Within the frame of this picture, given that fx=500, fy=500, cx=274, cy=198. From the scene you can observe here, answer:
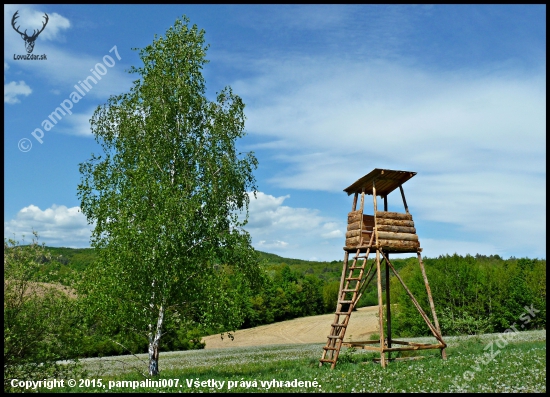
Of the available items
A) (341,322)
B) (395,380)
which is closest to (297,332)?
(341,322)

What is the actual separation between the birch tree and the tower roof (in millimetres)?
5681

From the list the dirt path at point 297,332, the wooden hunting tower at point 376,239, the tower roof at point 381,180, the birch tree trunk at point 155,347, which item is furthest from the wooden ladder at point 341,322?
the dirt path at point 297,332

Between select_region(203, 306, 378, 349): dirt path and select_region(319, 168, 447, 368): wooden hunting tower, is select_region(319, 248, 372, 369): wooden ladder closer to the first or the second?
select_region(319, 168, 447, 368): wooden hunting tower

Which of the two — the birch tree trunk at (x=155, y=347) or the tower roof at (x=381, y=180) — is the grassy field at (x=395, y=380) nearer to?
the birch tree trunk at (x=155, y=347)

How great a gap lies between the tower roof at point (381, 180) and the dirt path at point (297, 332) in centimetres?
4553

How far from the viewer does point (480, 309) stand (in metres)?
59.6

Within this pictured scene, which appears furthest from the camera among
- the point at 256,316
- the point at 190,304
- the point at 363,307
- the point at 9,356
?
the point at 363,307

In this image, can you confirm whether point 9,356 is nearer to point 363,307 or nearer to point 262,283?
point 262,283

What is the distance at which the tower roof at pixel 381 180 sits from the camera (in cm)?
2229

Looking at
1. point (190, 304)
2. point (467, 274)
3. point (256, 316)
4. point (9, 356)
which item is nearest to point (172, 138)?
point (190, 304)

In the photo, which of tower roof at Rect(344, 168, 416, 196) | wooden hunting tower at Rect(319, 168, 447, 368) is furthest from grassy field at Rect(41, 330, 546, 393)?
tower roof at Rect(344, 168, 416, 196)

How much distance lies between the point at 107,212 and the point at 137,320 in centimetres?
499

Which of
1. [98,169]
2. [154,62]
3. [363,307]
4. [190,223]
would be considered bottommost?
[363,307]

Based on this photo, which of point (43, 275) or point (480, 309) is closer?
point (43, 275)
